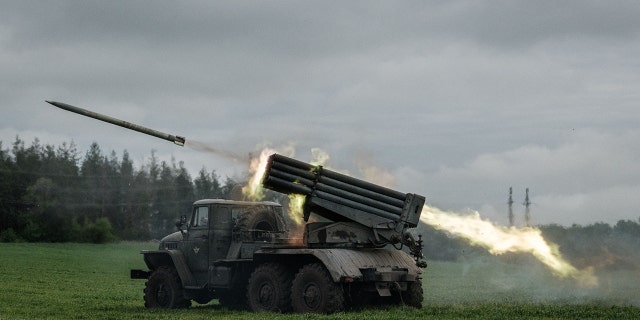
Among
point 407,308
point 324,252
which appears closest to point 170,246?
point 324,252

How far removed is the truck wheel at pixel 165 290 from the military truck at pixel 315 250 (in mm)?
566

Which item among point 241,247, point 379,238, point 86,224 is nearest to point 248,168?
point 241,247

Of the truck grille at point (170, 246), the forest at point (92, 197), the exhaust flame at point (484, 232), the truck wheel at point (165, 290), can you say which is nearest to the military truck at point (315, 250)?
the truck wheel at point (165, 290)

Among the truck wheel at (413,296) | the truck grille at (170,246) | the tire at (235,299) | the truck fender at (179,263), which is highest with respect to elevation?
the truck grille at (170,246)

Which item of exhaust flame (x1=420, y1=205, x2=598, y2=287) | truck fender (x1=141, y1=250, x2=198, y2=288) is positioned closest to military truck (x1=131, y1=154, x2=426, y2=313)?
truck fender (x1=141, y1=250, x2=198, y2=288)

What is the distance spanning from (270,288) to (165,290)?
4774 millimetres

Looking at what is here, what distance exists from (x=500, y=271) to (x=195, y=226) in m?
32.2

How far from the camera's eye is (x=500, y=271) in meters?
56.9

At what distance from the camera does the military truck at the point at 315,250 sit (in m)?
24.9

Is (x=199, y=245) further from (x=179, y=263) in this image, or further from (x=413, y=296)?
(x=413, y=296)

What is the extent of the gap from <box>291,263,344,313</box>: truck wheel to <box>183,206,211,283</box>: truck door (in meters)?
4.31

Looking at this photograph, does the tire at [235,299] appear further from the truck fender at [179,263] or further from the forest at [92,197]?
the forest at [92,197]

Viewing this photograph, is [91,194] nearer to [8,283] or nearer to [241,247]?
[8,283]

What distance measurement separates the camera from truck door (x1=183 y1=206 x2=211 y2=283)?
28531 mm
